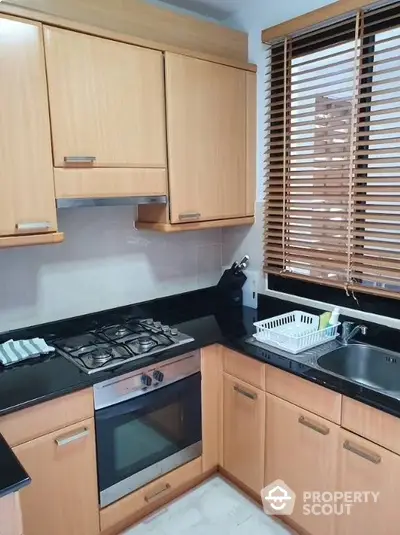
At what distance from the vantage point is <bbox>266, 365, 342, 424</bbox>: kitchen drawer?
1.57 metres

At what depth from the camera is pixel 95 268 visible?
2125 mm

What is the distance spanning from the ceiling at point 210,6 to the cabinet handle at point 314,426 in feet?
6.71

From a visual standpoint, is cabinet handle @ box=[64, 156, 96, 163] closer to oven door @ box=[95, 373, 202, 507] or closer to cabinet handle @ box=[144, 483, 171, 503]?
oven door @ box=[95, 373, 202, 507]

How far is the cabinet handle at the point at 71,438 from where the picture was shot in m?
1.56

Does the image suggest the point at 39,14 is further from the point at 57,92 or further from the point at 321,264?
the point at 321,264

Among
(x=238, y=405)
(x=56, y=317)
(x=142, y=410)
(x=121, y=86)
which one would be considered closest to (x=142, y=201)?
(x=121, y=86)

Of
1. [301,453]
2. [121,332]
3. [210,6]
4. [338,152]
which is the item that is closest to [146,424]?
[121,332]

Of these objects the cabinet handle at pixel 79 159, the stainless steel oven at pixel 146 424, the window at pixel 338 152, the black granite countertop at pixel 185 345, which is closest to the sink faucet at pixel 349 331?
the black granite countertop at pixel 185 345

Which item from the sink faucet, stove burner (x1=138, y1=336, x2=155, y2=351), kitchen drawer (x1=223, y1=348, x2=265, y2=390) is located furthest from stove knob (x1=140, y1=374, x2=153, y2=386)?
the sink faucet

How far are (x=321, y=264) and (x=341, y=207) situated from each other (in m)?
0.30

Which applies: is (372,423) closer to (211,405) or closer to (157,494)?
(211,405)

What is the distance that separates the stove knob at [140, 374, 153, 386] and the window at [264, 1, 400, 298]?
0.92 m

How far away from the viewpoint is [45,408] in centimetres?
151

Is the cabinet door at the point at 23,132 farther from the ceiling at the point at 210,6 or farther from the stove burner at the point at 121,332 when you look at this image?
the ceiling at the point at 210,6
